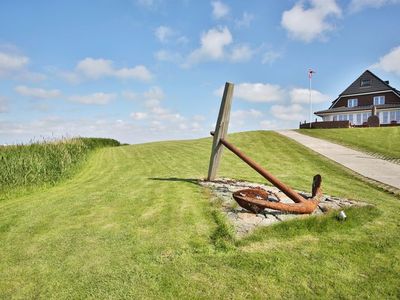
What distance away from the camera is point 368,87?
47188 millimetres

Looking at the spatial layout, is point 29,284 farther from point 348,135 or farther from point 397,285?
point 348,135

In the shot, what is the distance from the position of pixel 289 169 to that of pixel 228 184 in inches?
205

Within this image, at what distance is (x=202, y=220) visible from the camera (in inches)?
212

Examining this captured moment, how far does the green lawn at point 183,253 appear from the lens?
137 inches

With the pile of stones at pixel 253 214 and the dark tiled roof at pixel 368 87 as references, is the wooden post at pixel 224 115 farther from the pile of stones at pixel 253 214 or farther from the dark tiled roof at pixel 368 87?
the dark tiled roof at pixel 368 87

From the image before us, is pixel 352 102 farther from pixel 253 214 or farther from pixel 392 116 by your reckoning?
pixel 253 214

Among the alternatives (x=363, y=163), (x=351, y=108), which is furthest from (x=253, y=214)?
(x=351, y=108)

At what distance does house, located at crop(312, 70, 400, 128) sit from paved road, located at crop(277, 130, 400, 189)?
28.6 m

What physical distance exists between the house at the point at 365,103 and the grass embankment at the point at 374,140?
2019 centimetres

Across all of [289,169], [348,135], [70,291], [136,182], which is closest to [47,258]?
[70,291]

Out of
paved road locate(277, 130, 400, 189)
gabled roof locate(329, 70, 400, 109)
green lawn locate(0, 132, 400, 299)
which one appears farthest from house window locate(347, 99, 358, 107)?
green lawn locate(0, 132, 400, 299)

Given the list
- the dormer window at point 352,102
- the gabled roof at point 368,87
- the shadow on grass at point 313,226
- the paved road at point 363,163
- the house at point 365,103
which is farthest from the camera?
the dormer window at point 352,102

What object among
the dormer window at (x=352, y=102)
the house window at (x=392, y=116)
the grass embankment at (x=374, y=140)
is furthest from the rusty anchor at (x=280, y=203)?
the dormer window at (x=352, y=102)

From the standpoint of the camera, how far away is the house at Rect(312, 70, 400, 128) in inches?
1756
